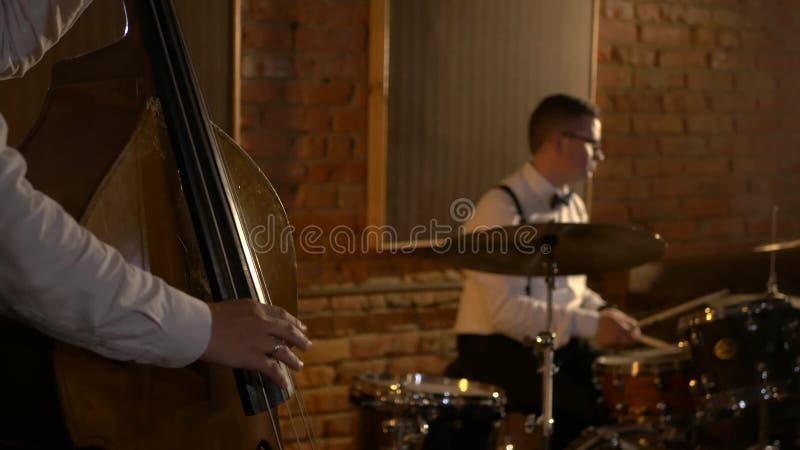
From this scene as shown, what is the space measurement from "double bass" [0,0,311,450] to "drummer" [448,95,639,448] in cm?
208

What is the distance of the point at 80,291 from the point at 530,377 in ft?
8.26

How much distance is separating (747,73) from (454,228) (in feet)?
6.10

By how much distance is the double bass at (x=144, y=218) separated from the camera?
4.94 ft

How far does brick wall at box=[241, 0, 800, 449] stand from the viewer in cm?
372

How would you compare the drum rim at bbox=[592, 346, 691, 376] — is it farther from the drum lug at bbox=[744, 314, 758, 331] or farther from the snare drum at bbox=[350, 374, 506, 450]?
the snare drum at bbox=[350, 374, 506, 450]

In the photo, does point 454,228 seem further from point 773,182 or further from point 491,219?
point 773,182

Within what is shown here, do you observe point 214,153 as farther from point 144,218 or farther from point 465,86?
point 465,86

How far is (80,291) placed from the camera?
4.50ft

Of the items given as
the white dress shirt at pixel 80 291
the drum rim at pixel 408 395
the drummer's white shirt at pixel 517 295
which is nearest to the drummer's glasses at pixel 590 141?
the drummer's white shirt at pixel 517 295

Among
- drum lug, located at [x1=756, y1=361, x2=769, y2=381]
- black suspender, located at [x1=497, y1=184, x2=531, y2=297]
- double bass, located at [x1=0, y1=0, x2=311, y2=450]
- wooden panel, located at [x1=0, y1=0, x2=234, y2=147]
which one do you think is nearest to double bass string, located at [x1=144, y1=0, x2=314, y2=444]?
double bass, located at [x1=0, y1=0, x2=311, y2=450]

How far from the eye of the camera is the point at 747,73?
5.18 metres

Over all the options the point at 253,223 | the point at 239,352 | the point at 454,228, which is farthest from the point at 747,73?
the point at 239,352

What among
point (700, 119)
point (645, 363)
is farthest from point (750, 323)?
point (700, 119)

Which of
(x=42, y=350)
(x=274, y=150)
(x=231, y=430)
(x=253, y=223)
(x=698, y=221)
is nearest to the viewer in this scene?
(x=42, y=350)
